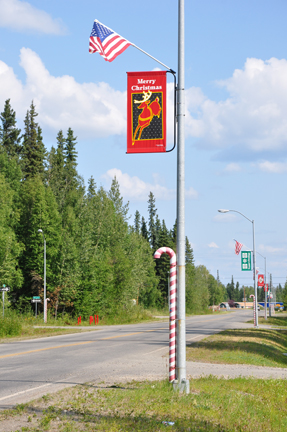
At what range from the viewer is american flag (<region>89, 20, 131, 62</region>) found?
10367 mm

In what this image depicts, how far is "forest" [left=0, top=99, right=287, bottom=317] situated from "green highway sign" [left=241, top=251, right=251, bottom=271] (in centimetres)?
1918

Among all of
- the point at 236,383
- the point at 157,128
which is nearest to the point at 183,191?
the point at 157,128

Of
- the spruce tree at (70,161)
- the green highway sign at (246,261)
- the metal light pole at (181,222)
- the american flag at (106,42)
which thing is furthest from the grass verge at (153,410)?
the spruce tree at (70,161)

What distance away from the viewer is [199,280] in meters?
136

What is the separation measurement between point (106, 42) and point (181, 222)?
409cm

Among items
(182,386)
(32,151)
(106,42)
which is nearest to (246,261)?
(182,386)

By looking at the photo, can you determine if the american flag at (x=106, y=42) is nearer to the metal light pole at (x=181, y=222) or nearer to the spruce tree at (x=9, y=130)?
the metal light pole at (x=181, y=222)

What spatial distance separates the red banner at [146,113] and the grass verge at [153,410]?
184 inches

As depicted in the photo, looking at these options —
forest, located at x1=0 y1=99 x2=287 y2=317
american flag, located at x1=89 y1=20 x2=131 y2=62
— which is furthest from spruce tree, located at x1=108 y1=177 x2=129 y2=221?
american flag, located at x1=89 y1=20 x2=131 y2=62

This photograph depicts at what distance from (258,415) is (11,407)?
4202mm

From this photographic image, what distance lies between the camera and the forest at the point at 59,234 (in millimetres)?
52844

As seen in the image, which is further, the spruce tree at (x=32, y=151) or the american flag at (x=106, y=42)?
the spruce tree at (x=32, y=151)

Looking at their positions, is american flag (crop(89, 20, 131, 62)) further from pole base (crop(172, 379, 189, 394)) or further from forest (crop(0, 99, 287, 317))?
forest (crop(0, 99, 287, 317))

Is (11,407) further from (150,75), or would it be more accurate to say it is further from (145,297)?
(145,297)
